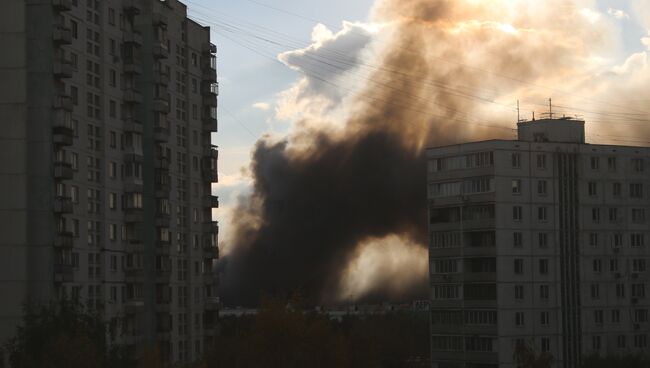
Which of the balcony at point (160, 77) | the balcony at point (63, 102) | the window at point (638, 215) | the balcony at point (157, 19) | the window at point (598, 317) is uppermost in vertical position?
the balcony at point (157, 19)

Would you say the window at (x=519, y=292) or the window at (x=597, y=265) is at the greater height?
the window at (x=597, y=265)

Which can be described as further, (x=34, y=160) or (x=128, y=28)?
(x=128, y=28)

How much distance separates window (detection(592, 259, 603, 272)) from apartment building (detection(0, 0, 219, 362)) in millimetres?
43215

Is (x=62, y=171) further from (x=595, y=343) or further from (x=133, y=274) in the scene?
(x=595, y=343)

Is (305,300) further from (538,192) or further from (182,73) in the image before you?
(538,192)

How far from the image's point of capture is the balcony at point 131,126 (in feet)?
332

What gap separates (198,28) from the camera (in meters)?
118

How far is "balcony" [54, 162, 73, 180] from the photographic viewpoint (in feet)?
290

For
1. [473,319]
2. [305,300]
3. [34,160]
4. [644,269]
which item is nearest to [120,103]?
[34,160]

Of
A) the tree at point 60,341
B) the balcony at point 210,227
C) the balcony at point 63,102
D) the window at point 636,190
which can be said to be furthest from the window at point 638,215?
the tree at point 60,341

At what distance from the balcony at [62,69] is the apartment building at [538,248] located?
54.3 m

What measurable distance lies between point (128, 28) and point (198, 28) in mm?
16316

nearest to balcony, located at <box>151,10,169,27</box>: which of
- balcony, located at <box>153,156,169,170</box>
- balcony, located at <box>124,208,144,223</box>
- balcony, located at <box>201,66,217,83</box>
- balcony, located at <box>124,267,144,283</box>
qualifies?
balcony, located at <box>153,156,169,170</box>

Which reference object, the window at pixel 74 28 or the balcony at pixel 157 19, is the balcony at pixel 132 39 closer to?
the balcony at pixel 157 19
